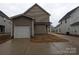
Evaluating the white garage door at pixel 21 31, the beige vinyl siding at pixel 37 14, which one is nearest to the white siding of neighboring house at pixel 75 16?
the beige vinyl siding at pixel 37 14

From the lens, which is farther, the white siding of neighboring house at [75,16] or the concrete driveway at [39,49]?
the white siding of neighboring house at [75,16]

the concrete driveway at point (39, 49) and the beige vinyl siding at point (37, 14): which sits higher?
the beige vinyl siding at point (37, 14)

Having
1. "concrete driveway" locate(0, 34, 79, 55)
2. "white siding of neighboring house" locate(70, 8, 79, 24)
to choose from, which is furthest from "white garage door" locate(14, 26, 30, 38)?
"white siding of neighboring house" locate(70, 8, 79, 24)

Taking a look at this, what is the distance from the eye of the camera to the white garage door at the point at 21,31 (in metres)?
24.4

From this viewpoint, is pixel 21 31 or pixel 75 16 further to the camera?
pixel 75 16

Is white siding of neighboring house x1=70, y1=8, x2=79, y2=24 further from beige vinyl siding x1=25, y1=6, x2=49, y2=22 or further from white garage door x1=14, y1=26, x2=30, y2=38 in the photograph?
white garage door x1=14, y1=26, x2=30, y2=38

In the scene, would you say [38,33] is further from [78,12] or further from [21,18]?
[78,12]

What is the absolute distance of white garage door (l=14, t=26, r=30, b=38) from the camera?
24.4 m

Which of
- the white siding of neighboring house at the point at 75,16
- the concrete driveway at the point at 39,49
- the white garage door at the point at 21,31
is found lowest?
the concrete driveway at the point at 39,49

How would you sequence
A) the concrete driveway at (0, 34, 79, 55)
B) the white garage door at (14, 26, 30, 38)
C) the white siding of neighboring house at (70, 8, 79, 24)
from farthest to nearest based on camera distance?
the white siding of neighboring house at (70, 8, 79, 24), the white garage door at (14, 26, 30, 38), the concrete driveway at (0, 34, 79, 55)

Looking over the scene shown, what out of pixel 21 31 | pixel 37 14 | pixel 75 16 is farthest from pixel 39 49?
pixel 75 16

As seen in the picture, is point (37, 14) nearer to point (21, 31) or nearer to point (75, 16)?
point (21, 31)

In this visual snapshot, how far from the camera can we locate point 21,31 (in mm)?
24453

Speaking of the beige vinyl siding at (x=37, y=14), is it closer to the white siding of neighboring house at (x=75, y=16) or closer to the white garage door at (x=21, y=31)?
the white siding of neighboring house at (x=75, y=16)
